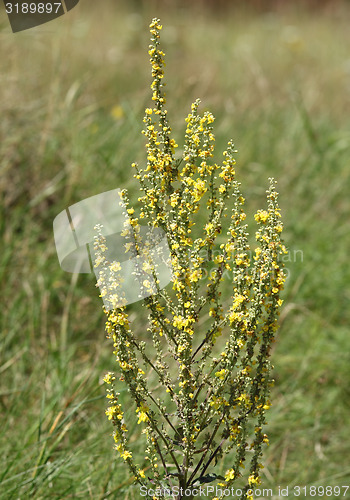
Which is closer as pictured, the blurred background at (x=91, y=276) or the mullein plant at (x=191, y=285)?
the mullein plant at (x=191, y=285)

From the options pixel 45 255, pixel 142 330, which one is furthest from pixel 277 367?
pixel 45 255

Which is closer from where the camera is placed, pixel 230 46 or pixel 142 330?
pixel 142 330

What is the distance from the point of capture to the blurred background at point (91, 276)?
7.30 feet

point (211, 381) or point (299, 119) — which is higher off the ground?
point (299, 119)

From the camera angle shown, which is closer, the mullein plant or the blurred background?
the mullein plant

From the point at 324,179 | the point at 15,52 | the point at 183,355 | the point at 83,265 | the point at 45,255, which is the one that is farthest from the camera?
the point at 324,179

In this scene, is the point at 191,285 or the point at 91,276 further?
the point at 91,276

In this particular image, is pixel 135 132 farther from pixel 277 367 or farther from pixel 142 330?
pixel 277 367

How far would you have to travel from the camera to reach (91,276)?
293cm

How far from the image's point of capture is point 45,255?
3.10 m

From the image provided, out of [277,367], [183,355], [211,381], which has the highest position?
[183,355]

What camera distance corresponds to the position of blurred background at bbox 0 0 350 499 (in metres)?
2.23

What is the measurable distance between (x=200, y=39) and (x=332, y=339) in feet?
16.0

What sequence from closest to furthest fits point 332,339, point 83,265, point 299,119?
point 83,265
point 332,339
point 299,119
